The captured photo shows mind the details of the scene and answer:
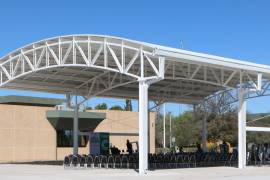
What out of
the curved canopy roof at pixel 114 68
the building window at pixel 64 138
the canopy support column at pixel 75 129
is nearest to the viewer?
the curved canopy roof at pixel 114 68

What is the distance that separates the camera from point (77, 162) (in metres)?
29.9

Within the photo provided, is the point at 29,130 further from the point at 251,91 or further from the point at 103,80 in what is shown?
the point at 251,91

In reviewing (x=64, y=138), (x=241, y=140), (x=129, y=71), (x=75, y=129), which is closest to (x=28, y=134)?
(x=64, y=138)

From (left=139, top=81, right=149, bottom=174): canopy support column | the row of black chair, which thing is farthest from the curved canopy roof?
the row of black chair

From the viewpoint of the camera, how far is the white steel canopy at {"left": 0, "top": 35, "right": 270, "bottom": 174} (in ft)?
81.5

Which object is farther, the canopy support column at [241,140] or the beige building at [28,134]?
the beige building at [28,134]

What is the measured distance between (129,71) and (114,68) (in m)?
0.96

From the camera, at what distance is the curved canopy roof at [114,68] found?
25359mm

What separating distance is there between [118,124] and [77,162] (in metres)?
20.7

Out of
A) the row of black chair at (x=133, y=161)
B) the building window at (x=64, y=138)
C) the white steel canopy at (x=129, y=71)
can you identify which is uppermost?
A: the white steel canopy at (x=129, y=71)

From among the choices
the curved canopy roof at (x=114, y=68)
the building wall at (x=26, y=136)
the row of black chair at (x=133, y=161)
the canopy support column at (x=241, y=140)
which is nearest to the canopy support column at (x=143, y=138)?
the curved canopy roof at (x=114, y=68)

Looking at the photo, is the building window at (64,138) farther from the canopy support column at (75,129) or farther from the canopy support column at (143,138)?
the canopy support column at (143,138)

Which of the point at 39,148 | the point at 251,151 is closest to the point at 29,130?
the point at 39,148

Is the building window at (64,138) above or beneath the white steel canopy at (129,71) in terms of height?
beneath
